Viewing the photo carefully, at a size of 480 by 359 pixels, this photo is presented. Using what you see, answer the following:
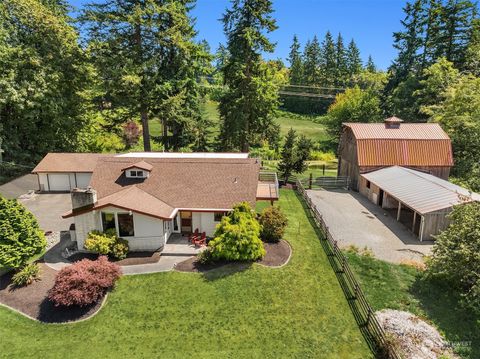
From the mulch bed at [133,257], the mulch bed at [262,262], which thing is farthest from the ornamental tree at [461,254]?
the mulch bed at [133,257]

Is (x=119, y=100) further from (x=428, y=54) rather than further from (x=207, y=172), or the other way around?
(x=428, y=54)

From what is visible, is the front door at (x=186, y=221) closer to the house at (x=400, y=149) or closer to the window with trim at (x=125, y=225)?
the window with trim at (x=125, y=225)

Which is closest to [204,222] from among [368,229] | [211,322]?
[211,322]

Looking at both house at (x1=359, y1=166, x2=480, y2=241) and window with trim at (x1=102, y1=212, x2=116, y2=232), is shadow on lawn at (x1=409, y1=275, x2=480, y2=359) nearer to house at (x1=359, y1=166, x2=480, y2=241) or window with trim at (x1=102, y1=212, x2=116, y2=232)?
house at (x1=359, y1=166, x2=480, y2=241)

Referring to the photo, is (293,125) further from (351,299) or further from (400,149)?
(351,299)

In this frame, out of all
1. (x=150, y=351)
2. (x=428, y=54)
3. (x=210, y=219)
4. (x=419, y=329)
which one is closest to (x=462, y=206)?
(x=419, y=329)

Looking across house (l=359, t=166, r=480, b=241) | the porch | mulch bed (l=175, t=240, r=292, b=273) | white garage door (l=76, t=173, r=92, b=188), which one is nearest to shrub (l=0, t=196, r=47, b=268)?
the porch
